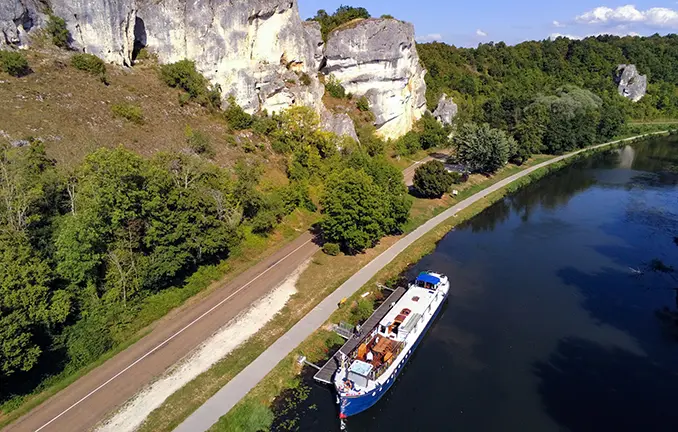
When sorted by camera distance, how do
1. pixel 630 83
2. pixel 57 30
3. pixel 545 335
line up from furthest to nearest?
1. pixel 630 83
2. pixel 57 30
3. pixel 545 335

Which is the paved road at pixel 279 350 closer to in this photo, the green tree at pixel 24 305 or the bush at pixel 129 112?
the green tree at pixel 24 305

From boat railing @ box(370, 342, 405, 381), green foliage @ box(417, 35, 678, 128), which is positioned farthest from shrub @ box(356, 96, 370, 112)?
boat railing @ box(370, 342, 405, 381)

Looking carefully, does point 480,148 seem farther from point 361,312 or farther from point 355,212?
point 361,312

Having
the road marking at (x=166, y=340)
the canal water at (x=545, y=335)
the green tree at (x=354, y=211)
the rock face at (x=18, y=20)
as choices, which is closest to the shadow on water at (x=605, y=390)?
the canal water at (x=545, y=335)

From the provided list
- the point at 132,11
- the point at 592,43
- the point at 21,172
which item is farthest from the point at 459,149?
the point at 592,43

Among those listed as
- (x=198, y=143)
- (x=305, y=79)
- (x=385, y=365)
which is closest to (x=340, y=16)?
(x=305, y=79)

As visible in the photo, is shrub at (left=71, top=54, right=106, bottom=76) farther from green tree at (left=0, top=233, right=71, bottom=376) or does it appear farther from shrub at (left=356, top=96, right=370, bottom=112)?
shrub at (left=356, top=96, right=370, bottom=112)

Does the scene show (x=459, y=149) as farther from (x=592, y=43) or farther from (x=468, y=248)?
(x=592, y=43)
